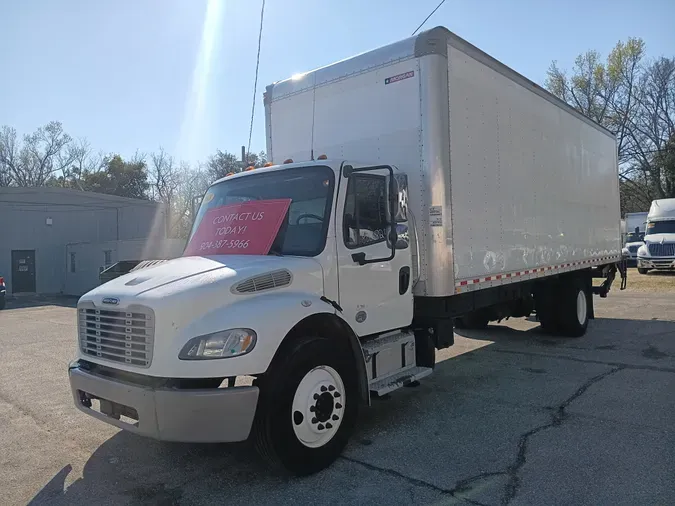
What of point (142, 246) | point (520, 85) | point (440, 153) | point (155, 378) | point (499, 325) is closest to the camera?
point (155, 378)

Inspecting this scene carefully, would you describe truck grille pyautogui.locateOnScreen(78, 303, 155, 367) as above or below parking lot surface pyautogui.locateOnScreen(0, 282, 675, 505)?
above

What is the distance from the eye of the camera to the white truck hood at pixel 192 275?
12.8 feet

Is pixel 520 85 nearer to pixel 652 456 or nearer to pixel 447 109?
pixel 447 109

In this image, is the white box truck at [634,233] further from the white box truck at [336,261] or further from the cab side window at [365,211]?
A: the cab side window at [365,211]

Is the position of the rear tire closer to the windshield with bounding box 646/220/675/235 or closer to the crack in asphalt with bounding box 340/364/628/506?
the crack in asphalt with bounding box 340/364/628/506

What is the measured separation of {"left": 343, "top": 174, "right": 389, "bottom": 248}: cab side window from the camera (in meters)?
4.75

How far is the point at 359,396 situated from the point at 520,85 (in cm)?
512

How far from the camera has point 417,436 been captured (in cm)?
498

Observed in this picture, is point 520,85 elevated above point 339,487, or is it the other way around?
point 520,85

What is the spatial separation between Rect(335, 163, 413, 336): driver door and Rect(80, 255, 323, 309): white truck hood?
0.41 metres

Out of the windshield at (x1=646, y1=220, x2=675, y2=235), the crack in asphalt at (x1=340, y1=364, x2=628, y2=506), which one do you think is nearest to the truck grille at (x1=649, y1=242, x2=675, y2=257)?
the windshield at (x1=646, y1=220, x2=675, y2=235)

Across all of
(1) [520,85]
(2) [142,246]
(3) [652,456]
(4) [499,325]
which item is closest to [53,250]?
(2) [142,246]

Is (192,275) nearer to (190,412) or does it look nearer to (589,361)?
(190,412)

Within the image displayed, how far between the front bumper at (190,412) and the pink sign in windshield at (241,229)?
4.45ft
